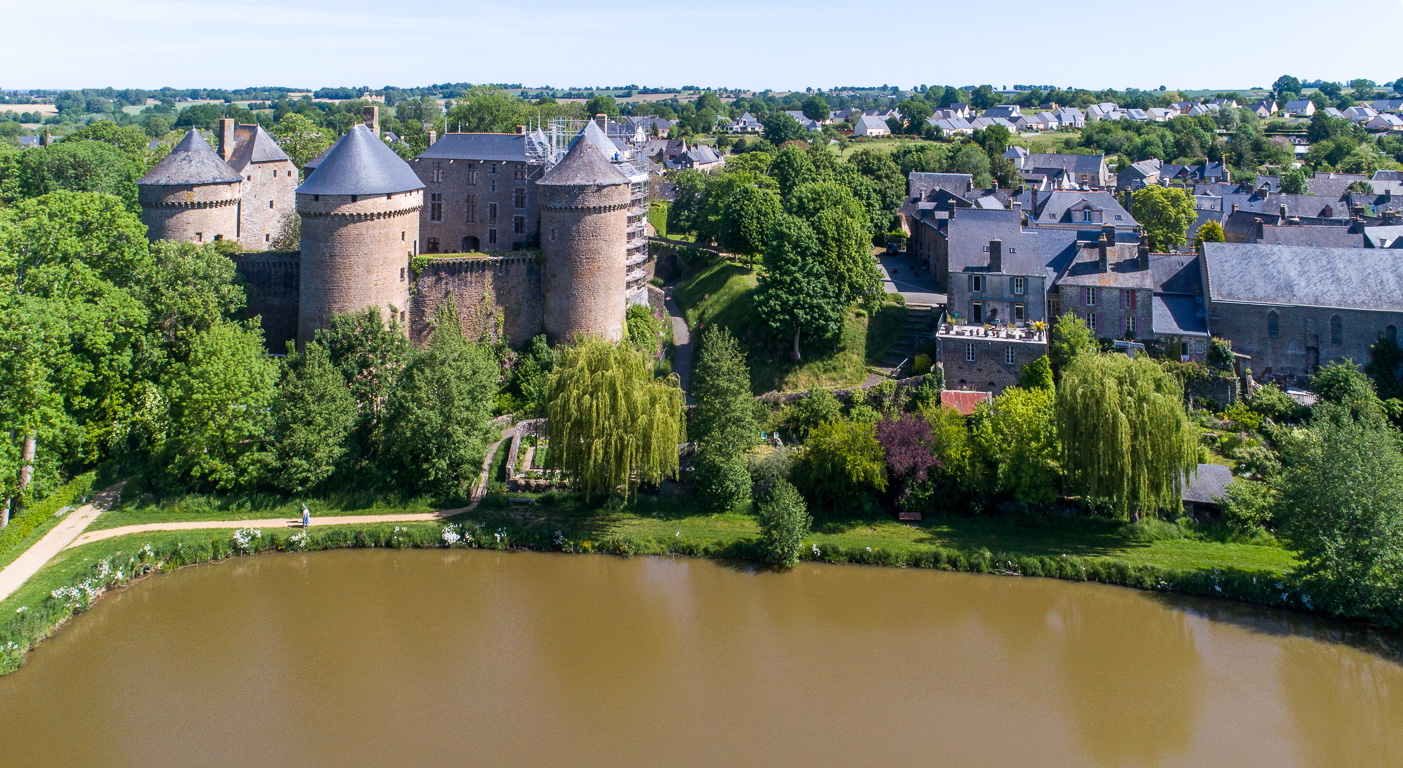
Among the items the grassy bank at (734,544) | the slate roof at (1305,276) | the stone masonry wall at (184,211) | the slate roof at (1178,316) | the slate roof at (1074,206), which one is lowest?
the grassy bank at (734,544)

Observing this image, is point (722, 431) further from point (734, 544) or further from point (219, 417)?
point (219, 417)

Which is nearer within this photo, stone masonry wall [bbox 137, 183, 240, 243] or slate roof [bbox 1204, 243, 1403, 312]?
slate roof [bbox 1204, 243, 1403, 312]

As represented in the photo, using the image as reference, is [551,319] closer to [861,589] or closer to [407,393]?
[407,393]

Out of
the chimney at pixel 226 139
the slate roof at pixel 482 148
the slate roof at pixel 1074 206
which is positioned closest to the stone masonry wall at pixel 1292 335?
the slate roof at pixel 1074 206

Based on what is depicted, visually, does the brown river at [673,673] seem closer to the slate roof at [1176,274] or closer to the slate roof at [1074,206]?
the slate roof at [1176,274]

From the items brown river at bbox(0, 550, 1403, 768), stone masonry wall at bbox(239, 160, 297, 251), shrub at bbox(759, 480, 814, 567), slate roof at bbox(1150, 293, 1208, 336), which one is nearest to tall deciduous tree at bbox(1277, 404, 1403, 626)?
brown river at bbox(0, 550, 1403, 768)

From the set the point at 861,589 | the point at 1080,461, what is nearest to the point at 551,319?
the point at 861,589

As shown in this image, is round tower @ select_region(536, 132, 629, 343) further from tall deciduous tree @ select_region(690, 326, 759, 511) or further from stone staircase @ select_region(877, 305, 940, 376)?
stone staircase @ select_region(877, 305, 940, 376)
